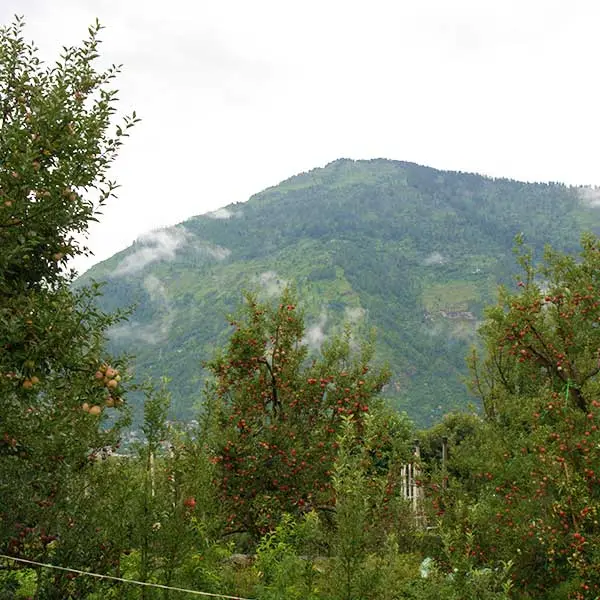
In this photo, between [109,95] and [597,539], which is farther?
[597,539]

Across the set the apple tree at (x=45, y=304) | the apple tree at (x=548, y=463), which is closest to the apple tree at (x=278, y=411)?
the apple tree at (x=548, y=463)

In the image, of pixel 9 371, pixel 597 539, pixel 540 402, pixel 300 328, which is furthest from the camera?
pixel 300 328

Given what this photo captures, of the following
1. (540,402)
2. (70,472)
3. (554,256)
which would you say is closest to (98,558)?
(70,472)

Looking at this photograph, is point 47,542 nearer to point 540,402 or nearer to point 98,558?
point 98,558

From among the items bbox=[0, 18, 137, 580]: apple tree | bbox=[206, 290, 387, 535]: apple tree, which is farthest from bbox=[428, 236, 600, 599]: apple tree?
bbox=[0, 18, 137, 580]: apple tree

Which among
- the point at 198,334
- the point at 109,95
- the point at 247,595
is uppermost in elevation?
the point at 198,334

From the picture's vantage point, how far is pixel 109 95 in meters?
5.61

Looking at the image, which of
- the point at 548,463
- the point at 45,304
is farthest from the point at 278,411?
the point at 45,304

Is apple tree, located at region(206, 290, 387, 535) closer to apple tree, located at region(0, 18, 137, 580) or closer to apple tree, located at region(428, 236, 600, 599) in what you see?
apple tree, located at region(428, 236, 600, 599)

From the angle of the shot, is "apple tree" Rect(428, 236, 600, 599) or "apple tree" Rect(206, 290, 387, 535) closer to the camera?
"apple tree" Rect(428, 236, 600, 599)

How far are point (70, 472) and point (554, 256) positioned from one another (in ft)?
37.5

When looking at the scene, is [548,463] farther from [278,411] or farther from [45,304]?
[45,304]

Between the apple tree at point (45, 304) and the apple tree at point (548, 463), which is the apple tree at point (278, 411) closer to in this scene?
the apple tree at point (548, 463)

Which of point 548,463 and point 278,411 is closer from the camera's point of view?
point 548,463
